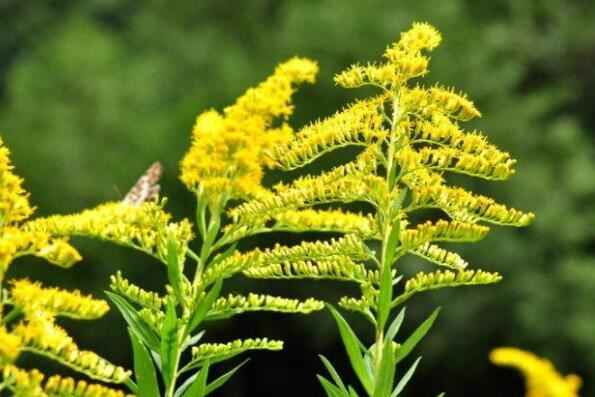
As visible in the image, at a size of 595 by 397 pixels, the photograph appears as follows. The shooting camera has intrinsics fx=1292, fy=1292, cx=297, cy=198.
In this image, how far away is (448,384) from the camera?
46812 mm

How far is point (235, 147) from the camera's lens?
4.74 metres

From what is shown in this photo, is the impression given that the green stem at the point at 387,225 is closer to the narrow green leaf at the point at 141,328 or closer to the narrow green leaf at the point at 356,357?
the narrow green leaf at the point at 356,357

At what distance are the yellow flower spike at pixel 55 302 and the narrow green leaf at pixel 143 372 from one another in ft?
2.52

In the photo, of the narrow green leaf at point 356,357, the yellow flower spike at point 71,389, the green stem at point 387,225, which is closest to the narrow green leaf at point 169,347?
the narrow green leaf at point 356,357

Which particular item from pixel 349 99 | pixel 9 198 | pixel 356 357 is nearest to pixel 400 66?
pixel 356 357

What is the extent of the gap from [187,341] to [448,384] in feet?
142

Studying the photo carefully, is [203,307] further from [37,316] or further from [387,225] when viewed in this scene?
[37,316]

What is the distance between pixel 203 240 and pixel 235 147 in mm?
432

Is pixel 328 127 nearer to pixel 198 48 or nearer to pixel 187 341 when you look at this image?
pixel 187 341

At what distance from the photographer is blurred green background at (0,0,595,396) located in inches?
1710

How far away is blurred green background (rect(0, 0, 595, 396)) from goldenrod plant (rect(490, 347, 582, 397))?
37883 mm

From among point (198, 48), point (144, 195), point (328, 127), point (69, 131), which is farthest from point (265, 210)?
point (198, 48)

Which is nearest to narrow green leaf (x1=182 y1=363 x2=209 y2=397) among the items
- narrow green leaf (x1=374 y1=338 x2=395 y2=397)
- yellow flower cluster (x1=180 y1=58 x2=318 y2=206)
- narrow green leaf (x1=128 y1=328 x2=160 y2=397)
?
narrow green leaf (x1=128 y1=328 x2=160 y2=397)

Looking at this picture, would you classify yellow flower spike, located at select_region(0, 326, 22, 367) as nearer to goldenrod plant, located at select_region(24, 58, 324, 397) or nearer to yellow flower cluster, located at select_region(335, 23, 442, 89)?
goldenrod plant, located at select_region(24, 58, 324, 397)
